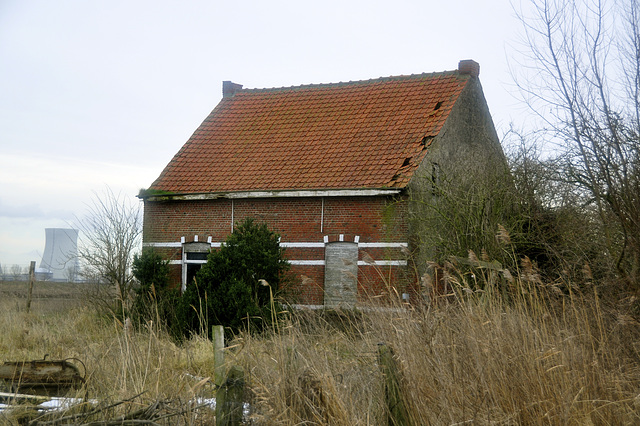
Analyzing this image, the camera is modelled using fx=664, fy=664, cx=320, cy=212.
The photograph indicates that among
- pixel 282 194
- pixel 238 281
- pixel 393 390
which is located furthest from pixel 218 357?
pixel 282 194

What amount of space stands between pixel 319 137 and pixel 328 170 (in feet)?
6.42

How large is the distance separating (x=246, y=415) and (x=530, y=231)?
1103cm

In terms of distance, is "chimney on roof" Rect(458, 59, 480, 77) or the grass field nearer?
the grass field

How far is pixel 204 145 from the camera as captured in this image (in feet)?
69.3

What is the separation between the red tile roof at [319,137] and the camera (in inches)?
699

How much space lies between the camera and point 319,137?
64.8 ft

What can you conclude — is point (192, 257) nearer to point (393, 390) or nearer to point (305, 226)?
point (305, 226)

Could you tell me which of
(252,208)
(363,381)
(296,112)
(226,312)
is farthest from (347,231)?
(363,381)

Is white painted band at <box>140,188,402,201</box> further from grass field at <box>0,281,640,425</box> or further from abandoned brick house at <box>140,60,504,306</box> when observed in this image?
grass field at <box>0,281,640,425</box>

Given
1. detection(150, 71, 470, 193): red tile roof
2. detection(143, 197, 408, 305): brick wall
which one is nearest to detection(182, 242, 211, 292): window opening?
detection(143, 197, 408, 305): brick wall

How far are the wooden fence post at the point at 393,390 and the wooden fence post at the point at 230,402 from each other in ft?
3.54

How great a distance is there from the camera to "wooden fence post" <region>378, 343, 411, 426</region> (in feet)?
16.0

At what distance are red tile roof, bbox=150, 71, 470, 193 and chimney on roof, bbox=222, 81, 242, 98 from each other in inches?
29.2

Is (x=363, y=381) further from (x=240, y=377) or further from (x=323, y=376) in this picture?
(x=240, y=377)
